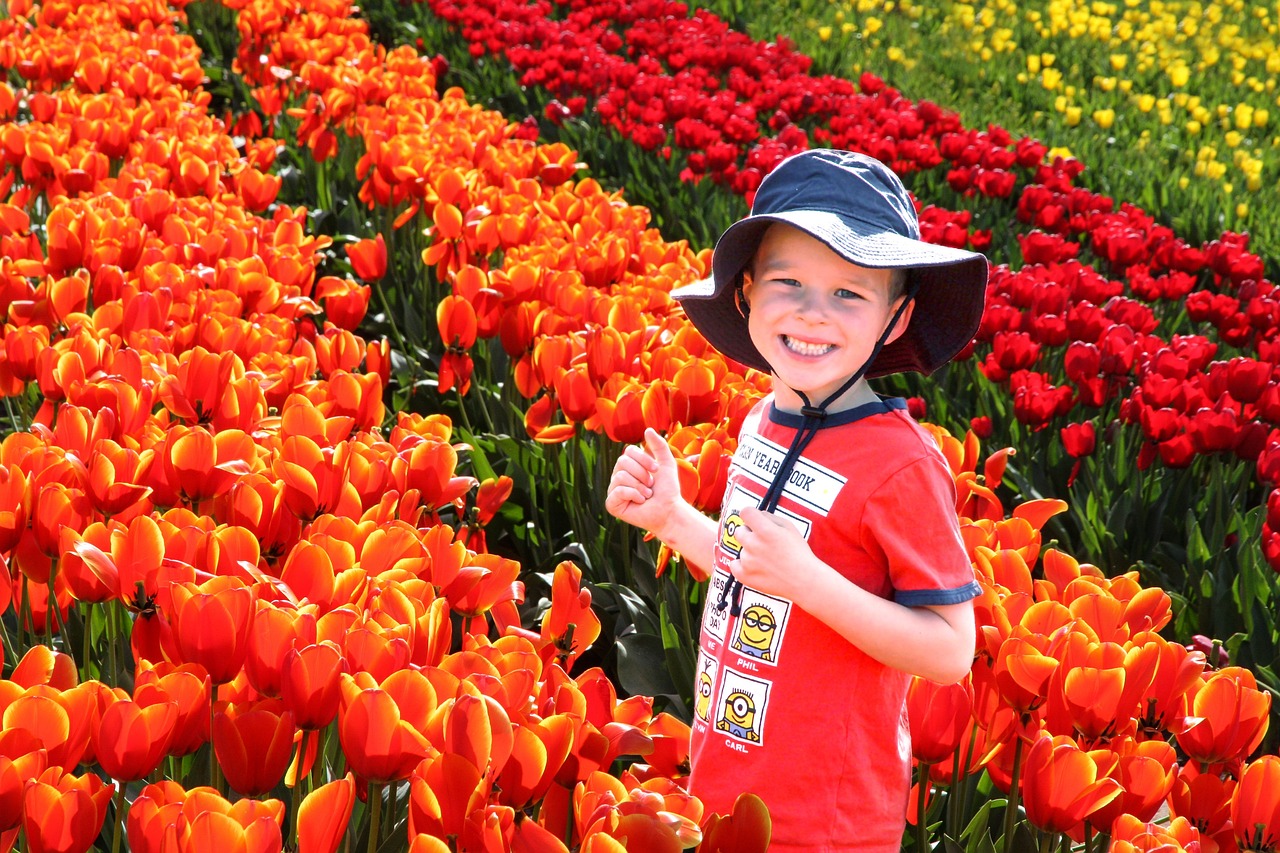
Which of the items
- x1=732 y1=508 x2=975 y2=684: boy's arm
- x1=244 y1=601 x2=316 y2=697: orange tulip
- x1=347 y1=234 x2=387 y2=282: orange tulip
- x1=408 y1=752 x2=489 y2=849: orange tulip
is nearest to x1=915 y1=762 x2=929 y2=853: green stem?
x1=732 y1=508 x2=975 y2=684: boy's arm

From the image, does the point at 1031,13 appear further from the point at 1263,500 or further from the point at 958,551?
the point at 958,551

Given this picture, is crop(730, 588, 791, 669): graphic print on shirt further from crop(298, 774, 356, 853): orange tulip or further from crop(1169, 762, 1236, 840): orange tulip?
crop(298, 774, 356, 853): orange tulip

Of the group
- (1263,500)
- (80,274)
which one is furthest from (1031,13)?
(80,274)

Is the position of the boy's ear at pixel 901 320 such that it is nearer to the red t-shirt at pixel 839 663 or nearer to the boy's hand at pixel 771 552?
the red t-shirt at pixel 839 663

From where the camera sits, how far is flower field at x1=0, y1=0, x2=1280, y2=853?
4.15 feet

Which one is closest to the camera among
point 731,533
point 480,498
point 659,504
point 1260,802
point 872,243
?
point 1260,802

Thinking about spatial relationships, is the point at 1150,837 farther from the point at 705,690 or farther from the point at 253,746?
the point at 253,746

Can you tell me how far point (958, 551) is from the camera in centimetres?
151

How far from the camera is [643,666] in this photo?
2.34 meters

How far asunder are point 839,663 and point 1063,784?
0.29m

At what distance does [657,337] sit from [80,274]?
135 centimetres

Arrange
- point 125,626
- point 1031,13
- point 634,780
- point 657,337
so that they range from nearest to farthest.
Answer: point 634,780
point 125,626
point 657,337
point 1031,13

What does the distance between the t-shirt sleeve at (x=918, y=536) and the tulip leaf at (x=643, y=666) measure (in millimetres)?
884

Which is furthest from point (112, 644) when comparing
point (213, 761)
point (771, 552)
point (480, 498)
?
point (771, 552)
